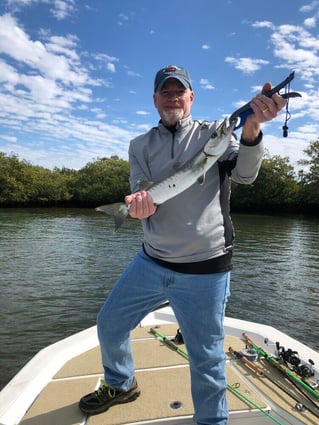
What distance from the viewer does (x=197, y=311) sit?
3502 mm

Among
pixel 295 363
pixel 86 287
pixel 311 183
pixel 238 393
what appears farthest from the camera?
pixel 311 183

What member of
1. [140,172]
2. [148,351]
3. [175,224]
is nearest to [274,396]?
[148,351]

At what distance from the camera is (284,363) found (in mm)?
5328

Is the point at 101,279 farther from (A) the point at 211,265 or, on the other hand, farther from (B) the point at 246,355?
(A) the point at 211,265

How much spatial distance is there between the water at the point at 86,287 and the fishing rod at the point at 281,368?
570 cm

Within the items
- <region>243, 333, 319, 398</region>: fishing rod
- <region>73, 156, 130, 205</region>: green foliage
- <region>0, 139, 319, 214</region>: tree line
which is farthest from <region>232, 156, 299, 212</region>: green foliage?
<region>243, 333, 319, 398</region>: fishing rod

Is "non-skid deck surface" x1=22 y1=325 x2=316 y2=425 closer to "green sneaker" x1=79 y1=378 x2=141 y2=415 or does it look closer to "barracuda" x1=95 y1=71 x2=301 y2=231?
"green sneaker" x1=79 y1=378 x2=141 y2=415

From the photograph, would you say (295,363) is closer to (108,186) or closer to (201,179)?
(201,179)

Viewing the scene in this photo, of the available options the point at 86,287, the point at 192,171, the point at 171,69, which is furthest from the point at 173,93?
the point at 86,287

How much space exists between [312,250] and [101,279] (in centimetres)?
1738

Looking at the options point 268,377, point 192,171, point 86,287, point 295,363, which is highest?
point 192,171

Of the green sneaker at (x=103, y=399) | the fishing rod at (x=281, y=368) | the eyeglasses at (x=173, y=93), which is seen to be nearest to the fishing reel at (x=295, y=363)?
the fishing rod at (x=281, y=368)

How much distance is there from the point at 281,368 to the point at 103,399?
2613 mm

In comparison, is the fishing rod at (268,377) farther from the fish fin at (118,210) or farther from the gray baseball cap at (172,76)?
the gray baseball cap at (172,76)
